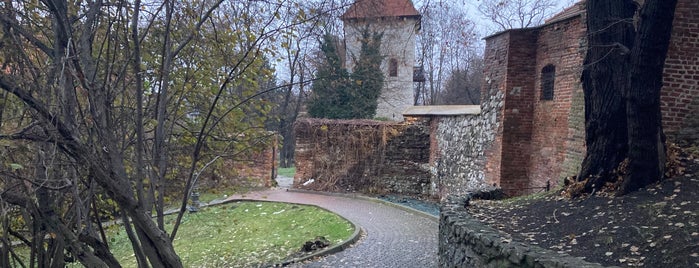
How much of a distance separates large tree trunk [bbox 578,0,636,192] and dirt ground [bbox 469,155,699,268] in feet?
1.65

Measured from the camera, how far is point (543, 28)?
8.50m

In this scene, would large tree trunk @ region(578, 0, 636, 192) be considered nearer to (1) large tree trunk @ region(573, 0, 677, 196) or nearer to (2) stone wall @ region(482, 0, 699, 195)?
(1) large tree trunk @ region(573, 0, 677, 196)

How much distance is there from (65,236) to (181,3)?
233 centimetres

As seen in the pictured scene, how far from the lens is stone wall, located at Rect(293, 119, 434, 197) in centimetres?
1565

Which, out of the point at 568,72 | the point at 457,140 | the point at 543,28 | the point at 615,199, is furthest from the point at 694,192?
the point at 457,140

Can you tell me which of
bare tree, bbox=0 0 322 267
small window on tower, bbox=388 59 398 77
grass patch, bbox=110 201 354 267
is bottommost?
grass patch, bbox=110 201 354 267

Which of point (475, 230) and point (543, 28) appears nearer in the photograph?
point (475, 230)

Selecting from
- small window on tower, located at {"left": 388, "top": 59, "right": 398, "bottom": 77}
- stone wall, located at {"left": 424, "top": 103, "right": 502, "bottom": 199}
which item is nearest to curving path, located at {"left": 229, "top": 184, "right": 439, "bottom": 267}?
stone wall, located at {"left": 424, "top": 103, "right": 502, "bottom": 199}

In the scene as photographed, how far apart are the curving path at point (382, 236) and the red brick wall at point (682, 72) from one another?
3.86 m

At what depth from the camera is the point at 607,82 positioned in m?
5.10

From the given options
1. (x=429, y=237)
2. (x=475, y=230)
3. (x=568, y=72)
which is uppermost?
(x=568, y=72)

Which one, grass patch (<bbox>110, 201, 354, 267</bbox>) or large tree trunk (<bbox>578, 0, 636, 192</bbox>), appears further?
grass patch (<bbox>110, 201, 354, 267</bbox>)

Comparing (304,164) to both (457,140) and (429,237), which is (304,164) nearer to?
(457,140)

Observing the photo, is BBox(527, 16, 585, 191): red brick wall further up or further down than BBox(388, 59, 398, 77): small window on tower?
further down
